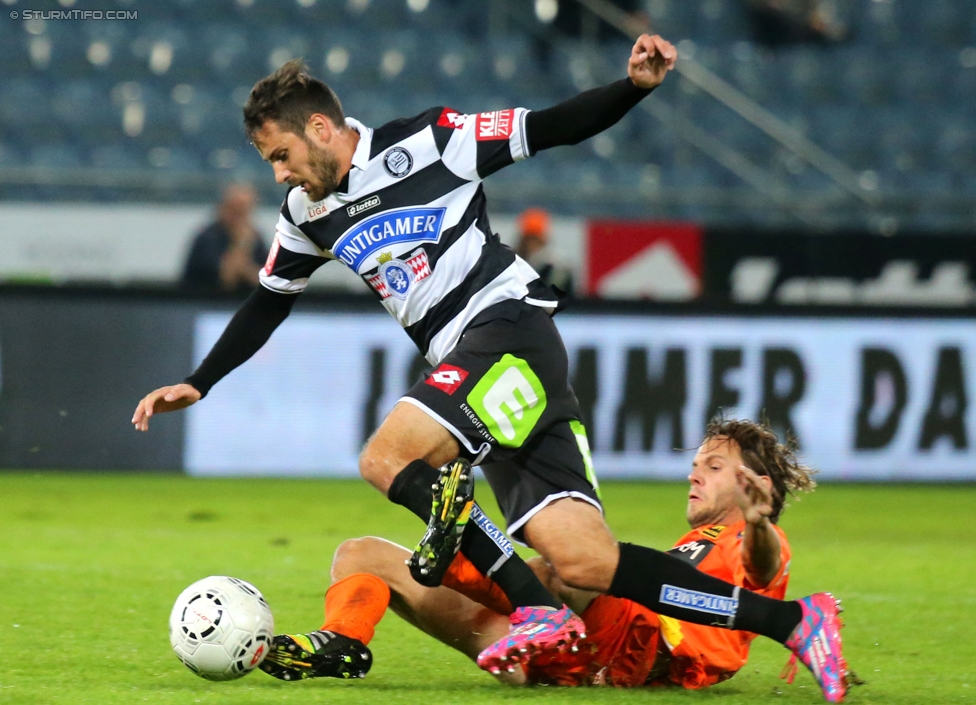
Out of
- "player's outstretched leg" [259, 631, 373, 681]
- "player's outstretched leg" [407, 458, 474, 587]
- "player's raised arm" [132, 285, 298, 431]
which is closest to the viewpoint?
"player's outstretched leg" [407, 458, 474, 587]

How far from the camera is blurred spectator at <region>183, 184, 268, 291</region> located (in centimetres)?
1043

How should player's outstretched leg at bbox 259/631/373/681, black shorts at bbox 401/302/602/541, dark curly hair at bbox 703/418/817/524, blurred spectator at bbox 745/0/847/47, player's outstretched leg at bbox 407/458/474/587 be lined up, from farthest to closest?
blurred spectator at bbox 745/0/847/47, dark curly hair at bbox 703/418/817/524, black shorts at bbox 401/302/602/541, player's outstretched leg at bbox 259/631/373/681, player's outstretched leg at bbox 407/458/474/587

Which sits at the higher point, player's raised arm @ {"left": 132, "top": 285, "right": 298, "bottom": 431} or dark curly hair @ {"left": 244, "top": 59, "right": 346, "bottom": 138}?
dark curly hair @ {"left": 244, "top": 59, "right": 346, "bottom": 138}

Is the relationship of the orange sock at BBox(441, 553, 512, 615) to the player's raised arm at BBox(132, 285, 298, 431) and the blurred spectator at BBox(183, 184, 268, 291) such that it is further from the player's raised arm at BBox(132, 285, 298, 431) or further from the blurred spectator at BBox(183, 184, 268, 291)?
the blurred spectator at BBox(183, 184, 268, 291)

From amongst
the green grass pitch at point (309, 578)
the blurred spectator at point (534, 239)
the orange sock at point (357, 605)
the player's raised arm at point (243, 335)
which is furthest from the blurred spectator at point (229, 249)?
the orange sock at point (357, 605)

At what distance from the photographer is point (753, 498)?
11.9 feet

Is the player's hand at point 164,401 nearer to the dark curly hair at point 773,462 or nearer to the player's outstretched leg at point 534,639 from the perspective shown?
the player's outstretched leg at point 534,639

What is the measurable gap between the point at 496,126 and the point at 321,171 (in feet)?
1.75

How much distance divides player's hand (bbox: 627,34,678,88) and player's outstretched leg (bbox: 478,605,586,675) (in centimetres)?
146

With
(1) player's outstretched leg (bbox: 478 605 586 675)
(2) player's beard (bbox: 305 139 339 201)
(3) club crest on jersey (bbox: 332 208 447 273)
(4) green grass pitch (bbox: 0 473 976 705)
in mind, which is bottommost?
(4) green grass pitch (bbox: 0 473 976 705)

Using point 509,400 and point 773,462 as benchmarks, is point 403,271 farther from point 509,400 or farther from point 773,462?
point 773,462

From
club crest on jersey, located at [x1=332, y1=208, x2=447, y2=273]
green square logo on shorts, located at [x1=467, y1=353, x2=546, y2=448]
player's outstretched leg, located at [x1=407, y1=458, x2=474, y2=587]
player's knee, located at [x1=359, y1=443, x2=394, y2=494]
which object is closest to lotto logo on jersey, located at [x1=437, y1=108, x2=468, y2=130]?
club crest on jersey, located at [x1=332, y1=208, x2=447, y2=273]

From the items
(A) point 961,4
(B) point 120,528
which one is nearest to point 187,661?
(B) point 120,528

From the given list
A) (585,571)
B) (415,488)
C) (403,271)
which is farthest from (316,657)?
(403,271)
